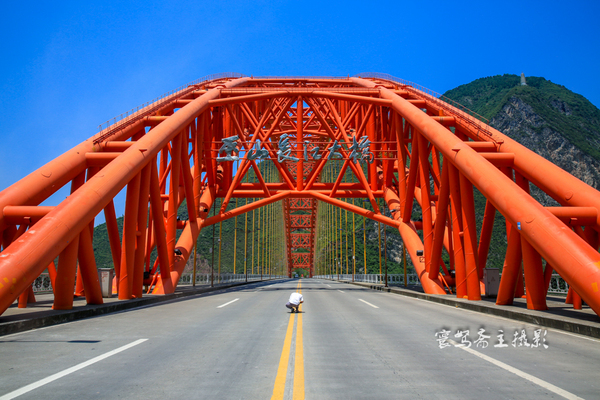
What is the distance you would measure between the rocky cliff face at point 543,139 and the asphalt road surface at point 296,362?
10231 centimetres

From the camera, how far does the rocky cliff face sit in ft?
319

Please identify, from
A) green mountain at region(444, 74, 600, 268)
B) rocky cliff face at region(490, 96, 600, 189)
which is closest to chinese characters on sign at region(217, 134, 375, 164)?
green mountain at region(444, 74, 600, 268)

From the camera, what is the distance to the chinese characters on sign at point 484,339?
26.2ft

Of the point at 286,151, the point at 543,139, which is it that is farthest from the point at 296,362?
the point at 543,139

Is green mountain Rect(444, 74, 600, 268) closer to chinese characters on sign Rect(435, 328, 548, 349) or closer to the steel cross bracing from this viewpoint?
the steel cross bracing

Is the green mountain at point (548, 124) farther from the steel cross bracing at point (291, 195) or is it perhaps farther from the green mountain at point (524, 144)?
the steel cross bracing at point (291, 195)

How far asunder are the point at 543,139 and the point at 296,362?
11422cm

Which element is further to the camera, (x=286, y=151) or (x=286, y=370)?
(x=286, y=151)

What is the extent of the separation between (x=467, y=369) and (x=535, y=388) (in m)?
1.06

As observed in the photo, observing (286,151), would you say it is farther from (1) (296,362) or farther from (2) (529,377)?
(2) (529,377)

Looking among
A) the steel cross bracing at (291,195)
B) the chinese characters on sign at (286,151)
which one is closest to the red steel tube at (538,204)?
Result: the steel cross bracing at (291,195)

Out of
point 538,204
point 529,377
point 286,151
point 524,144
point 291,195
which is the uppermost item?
point 524,144

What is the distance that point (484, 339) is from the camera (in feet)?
28.0

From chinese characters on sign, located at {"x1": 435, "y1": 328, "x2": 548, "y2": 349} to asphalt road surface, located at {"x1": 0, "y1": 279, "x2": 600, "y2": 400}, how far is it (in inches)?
0.8
